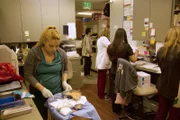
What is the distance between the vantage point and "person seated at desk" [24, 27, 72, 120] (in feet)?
5.08

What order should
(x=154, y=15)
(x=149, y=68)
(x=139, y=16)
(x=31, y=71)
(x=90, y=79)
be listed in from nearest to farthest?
(x=31, y=71) → (x=149, y=68) → (x=154, y=15) → (x=139, y=16) → (x=90, y=79)

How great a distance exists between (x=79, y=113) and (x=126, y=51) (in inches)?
68.8

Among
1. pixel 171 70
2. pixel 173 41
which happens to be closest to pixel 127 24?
pixel 173 41

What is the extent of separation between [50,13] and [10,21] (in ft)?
3.02

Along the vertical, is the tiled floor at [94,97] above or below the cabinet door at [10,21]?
below

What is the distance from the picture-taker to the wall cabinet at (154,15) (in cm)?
253

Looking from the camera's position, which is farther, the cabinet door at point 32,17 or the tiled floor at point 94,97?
the cabinet door at point 32,17

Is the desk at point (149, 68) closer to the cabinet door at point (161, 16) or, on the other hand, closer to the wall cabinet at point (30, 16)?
the cabinet door at point (161, 16)

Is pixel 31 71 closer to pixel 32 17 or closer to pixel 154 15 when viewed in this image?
pixel 154 15

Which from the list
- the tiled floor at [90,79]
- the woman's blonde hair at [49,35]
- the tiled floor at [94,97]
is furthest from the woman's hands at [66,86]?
the tiled floor at [90,79]

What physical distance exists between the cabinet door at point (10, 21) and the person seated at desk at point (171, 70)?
119 inches

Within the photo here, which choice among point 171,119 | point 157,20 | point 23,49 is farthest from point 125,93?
point 23,49

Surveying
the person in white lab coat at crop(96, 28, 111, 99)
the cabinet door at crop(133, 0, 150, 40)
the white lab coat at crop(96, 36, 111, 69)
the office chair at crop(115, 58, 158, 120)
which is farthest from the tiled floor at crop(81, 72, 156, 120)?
the cabinet door at crop(133, 0, 150, 40)

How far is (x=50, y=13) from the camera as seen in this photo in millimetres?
3932
